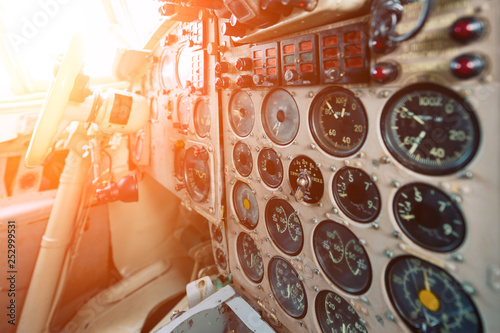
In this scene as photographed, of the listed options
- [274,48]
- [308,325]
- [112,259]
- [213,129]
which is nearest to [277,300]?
[308,325]

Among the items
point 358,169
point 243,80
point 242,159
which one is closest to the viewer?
point 358,169

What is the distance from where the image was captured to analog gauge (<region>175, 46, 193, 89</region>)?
219 cm

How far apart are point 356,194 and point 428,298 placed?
45 centimetres

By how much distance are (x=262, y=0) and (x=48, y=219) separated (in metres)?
2.72

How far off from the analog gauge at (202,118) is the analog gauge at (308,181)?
950mm

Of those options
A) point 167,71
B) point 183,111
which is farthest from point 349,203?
point 167,71

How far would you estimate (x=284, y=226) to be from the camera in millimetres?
1685

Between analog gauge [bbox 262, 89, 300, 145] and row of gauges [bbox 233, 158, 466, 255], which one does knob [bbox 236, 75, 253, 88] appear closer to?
analog gauge [bbox 262, 89, 300, 145]

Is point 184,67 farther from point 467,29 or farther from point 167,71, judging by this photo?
point 467,29

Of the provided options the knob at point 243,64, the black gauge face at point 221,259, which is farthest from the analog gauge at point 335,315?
the knob at point 243,64

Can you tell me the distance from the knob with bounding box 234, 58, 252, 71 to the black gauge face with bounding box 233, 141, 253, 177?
0.47 m

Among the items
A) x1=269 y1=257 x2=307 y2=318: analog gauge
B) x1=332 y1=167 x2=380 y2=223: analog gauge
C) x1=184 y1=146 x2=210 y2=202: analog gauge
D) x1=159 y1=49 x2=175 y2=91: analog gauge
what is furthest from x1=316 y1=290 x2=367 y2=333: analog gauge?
x1=159 y1=49 x2=175 y2=91: analog gauge

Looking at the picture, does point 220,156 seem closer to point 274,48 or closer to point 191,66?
point 191,66

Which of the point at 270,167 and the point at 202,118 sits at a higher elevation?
the point at 202,118
